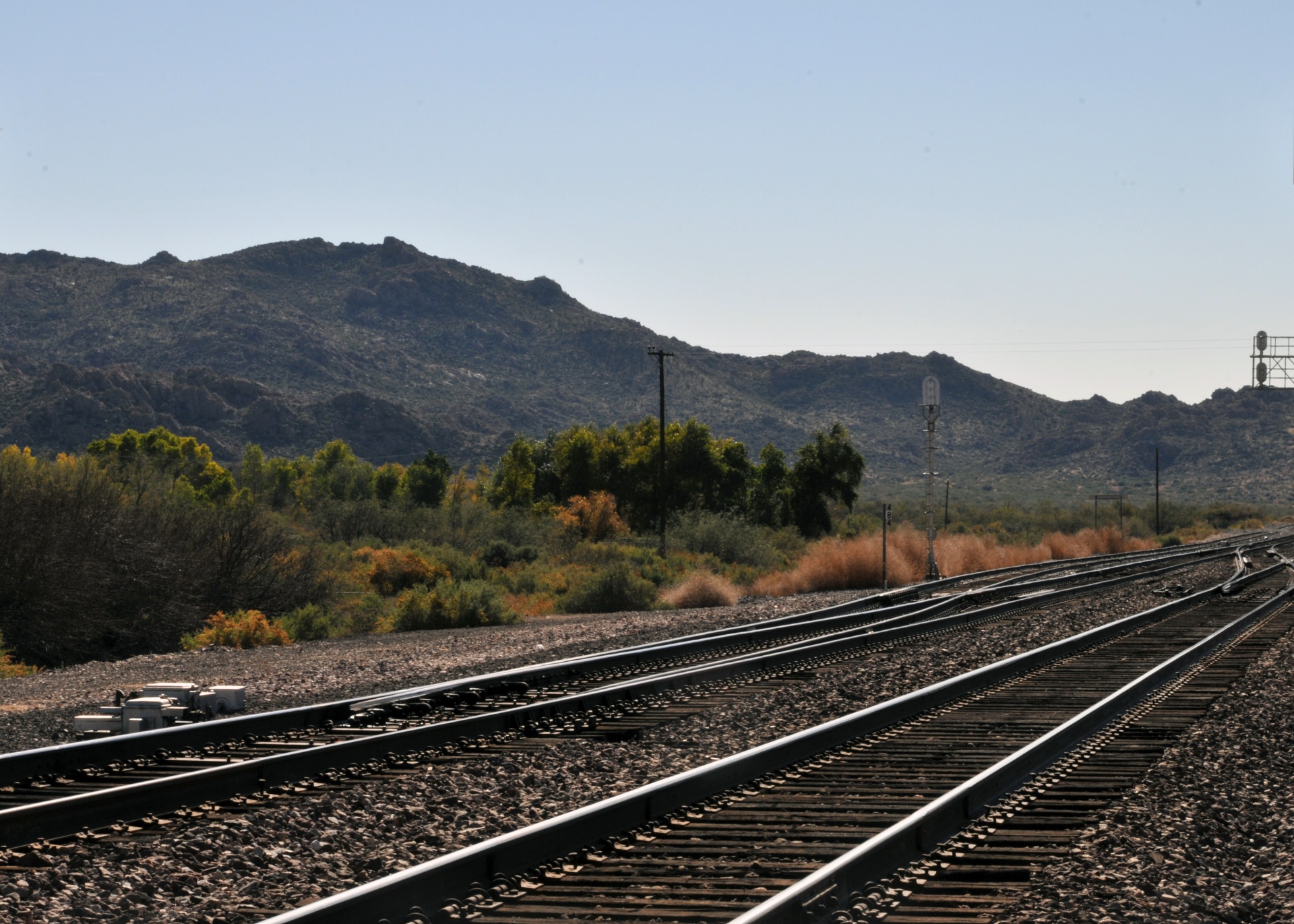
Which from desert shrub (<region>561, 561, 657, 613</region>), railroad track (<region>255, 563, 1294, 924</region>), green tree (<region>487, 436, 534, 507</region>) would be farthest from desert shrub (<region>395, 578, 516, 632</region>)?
green tree (<region>487, 436, 534, 507</region>)

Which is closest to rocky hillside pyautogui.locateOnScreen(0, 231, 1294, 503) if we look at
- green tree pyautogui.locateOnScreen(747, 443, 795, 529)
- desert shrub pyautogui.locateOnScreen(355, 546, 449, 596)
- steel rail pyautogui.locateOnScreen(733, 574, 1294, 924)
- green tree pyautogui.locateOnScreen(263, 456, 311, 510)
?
green tree pyautogui.locateOnScreen(263, 456, 311, 510)

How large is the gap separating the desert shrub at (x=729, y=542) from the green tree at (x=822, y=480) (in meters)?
17.8

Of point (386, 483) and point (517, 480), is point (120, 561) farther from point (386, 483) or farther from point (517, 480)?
point (386, 483)

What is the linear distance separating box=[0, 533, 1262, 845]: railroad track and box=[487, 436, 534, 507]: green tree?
62040 mm

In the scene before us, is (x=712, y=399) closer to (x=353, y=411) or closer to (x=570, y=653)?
(x=353, y=411)

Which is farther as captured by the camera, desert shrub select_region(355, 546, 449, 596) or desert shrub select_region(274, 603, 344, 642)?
desert shrub select_region(355, 546, 449, 596)

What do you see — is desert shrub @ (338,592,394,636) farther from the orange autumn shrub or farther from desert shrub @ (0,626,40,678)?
desert shrub @ (0,626,40,678)

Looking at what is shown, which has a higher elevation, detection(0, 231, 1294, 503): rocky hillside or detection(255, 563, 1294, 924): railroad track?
detection(0, 231, 1294, 503): rocky hillside

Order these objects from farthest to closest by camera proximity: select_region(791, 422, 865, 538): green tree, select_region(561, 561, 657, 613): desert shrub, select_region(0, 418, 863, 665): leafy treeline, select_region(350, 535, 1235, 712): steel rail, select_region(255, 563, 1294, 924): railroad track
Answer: select_region(791, 422, 865, 538): green tree, select_region(561, 561, 657, 613): desert shrub, select_region(0, 418, 863, 665): leafy treeline, select_region(350, 535, 1235, 712): steel rail, select_region(255, 563, 1294, 924): railroad track

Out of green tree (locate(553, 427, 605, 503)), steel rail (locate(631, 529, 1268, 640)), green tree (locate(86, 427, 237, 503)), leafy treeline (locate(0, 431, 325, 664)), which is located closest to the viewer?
steel rail (locate(631, 529, 1268, 640))

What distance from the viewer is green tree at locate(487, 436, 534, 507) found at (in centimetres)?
8188

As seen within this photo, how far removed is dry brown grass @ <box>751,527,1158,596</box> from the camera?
35.9m

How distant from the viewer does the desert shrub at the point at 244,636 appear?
2353cm

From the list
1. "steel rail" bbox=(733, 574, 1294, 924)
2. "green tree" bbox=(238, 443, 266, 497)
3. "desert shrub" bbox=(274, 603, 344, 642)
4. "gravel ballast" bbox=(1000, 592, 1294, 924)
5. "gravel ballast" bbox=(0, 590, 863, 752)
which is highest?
"green tree" bbox=(238, 443, 266, 497)
